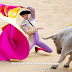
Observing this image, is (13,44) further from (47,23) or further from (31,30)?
(47,23)

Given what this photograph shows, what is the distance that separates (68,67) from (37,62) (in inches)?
26.5

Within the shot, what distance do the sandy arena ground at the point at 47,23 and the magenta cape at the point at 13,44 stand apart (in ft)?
0.58

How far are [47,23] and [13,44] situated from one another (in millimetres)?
4675

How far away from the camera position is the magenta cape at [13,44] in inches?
209

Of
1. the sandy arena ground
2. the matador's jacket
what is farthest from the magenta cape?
the matador's jacket

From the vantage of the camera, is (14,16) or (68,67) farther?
→ (14,16)

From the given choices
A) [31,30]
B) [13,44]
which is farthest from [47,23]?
[13,44]

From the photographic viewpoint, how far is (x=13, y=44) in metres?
5.43

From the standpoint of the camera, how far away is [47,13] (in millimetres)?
11211

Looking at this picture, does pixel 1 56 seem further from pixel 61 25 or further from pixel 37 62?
pixel 61 25

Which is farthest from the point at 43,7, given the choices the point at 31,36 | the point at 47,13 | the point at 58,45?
the point at 58,45

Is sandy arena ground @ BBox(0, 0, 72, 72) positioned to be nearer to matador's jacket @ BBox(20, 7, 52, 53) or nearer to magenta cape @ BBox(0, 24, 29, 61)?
magenta cape @ BBox(0, 24, 29, 61)

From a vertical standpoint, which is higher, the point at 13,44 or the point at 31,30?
the point at 31,30

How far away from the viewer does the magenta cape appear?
532 centimetres
